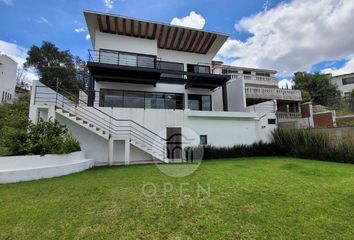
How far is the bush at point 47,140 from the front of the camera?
25.3ft

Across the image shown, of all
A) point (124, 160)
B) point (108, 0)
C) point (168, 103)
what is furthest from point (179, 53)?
point (124, 160)

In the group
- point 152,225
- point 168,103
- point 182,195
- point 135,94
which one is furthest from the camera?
point 168,103

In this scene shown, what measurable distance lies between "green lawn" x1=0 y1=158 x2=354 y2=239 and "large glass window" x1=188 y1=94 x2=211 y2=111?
36.2ft

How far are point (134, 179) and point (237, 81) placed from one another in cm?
1404

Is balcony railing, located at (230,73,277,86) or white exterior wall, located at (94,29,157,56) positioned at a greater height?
white exterior wall, located at (94,29,157,56)

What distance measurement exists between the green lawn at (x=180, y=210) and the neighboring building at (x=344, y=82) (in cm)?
4143

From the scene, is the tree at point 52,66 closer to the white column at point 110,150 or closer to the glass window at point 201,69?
the glass window at point 201,69

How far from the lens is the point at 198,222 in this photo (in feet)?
11.6

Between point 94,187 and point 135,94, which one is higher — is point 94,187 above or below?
below

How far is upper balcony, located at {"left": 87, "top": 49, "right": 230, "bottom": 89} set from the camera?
13.3 m

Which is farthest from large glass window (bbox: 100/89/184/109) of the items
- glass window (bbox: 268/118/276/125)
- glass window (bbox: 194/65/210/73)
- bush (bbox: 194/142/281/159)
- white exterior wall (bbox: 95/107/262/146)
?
glass window (bbox: 268/118/276/125)

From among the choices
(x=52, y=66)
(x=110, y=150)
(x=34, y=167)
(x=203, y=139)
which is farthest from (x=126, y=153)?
(x=52, y=66)

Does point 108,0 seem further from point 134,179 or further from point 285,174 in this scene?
point 285,174

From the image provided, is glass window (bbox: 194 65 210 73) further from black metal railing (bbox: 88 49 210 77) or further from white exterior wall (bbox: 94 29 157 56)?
white exterior wall (bbox: 94 29 157 56)
